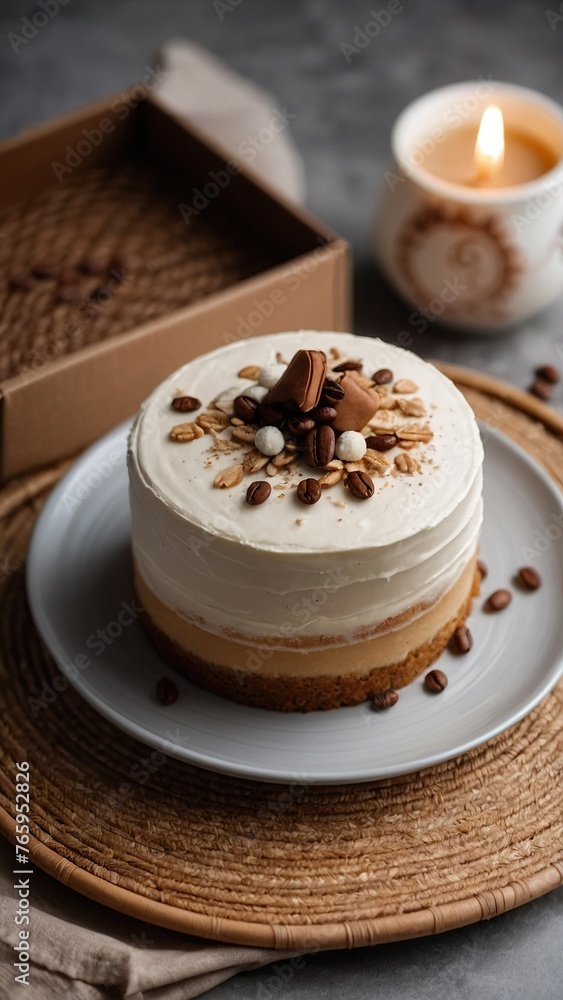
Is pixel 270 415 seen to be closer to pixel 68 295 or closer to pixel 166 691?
pixel 166 691

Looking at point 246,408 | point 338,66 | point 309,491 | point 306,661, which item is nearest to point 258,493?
point 309,491

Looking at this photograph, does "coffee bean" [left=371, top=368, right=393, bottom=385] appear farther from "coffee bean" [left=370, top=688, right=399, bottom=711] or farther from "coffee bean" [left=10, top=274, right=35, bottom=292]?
"coffee bean" [left=10, top=274, right=35, bottom=292]

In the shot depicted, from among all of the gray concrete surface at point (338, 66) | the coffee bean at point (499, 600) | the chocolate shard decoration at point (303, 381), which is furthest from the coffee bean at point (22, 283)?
the coffee bean at point (499, 600)

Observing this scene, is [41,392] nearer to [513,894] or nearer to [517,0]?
[513,894]

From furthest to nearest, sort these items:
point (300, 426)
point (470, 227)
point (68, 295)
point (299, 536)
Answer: point (68, 295) → point (470, 227) → point (300, 426) → point (299, 536)

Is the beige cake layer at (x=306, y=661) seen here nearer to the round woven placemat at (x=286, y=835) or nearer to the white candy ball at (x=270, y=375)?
the round woven placemat at (x=286, y=835)
